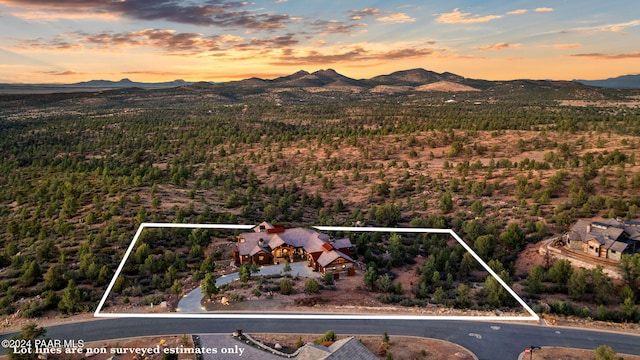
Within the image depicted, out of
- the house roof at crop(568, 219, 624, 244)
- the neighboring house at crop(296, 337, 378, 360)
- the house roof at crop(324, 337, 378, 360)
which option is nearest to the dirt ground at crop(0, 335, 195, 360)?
the neighboring house at crop(296, 337, 378, 360)

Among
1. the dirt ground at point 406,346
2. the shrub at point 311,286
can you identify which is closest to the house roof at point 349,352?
the dirt ground at point 406,346

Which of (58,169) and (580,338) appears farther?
(58,169)

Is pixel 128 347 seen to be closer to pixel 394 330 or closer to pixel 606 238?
pixel 394 330

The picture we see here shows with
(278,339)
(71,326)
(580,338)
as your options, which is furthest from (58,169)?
(580,338)

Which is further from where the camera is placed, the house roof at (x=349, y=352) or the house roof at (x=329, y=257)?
the house roof at (x=329, y=257)

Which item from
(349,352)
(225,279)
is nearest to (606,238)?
(349,352)

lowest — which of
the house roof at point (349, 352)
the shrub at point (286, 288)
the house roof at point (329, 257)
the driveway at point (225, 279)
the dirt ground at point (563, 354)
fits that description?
the dirt ground at point (563, 354)

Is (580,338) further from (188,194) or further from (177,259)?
(188,194)

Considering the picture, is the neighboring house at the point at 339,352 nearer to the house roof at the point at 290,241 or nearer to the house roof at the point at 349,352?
the house roof at the point at 349,352
